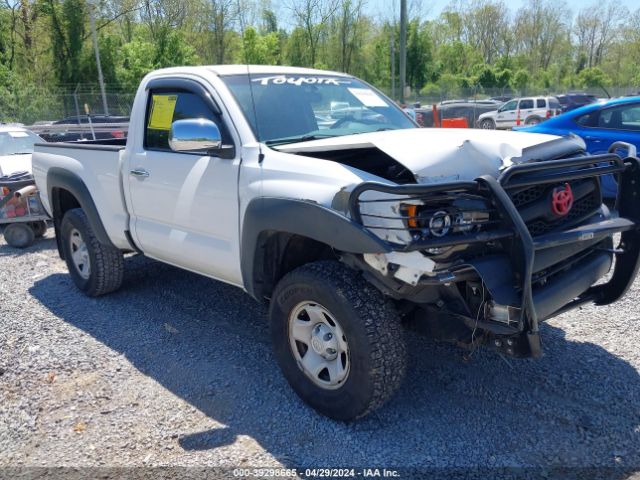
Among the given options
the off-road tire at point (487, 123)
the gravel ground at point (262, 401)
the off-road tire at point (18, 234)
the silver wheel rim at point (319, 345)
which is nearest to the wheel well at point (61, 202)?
the gravel ground at point (262, 401)

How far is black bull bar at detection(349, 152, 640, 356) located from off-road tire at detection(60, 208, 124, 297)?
3.35 metres

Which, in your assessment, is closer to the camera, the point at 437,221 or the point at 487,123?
the point at 437,221

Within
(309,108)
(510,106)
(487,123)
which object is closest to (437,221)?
(309,108)

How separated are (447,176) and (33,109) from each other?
32.9 meters

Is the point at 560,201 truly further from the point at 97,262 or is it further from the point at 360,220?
the point at 97,262

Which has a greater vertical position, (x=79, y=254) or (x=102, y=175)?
(x=102, y=175)

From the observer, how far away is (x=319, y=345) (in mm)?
3363

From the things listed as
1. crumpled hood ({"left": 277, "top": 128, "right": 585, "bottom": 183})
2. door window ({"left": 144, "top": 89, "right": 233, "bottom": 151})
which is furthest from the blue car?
door window ({"left": 144, "top": 89, "right": 233, "bottom": 151})

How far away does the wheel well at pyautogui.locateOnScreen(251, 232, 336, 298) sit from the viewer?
11.7ft

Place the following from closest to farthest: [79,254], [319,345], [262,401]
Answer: [319,345]
[262,401]
[79,254]

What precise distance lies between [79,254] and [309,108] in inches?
117

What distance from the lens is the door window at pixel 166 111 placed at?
4.23m

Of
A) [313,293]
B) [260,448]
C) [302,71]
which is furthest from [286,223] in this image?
[302,71]

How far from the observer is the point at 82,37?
43.6 metres
